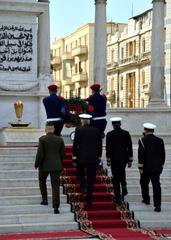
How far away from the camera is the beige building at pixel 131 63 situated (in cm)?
6431

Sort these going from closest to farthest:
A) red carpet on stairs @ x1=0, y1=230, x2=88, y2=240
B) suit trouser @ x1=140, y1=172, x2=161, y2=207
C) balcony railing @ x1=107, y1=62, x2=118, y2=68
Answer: red carpet on stairs @ x1=0, y1=230, x2=88, y2=240
suit trouser @ x1=140, y1=172, x2=161, y2=207
balcony railing @ x1=107, y1=62, x2=118, y2=68

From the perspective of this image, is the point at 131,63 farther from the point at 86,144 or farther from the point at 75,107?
the point at 86,144

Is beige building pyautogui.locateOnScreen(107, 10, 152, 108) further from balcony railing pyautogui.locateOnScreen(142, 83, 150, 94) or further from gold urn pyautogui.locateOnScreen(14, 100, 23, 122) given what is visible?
gold urn pyautogui.locateOnScreen(14, 100, 23, 122)

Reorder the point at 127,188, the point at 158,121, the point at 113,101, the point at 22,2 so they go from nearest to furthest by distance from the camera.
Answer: the point at 127,188
the point at 22,2
the point at 158,121
the point at 113,101

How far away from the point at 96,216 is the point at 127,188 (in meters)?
2.01

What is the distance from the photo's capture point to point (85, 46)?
76688mm

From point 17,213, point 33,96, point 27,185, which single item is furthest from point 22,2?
point 17,213

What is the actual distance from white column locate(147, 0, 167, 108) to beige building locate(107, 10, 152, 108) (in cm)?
3240

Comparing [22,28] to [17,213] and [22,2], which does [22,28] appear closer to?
[22,2]

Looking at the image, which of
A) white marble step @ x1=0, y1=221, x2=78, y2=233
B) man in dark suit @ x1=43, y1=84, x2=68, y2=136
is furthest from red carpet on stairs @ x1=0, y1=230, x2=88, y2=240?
man in dark suit @ x1=43, y1=84, x2=68, y2=136

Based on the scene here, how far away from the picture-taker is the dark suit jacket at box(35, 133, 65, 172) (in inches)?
514

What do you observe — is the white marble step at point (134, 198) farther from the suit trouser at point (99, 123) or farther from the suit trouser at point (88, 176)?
the suit trouser at point (99, 123)

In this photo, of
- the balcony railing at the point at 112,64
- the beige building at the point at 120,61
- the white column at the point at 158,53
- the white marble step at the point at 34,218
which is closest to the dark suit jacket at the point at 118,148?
the white marble step at the point at 34,218

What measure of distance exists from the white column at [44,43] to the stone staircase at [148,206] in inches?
309
